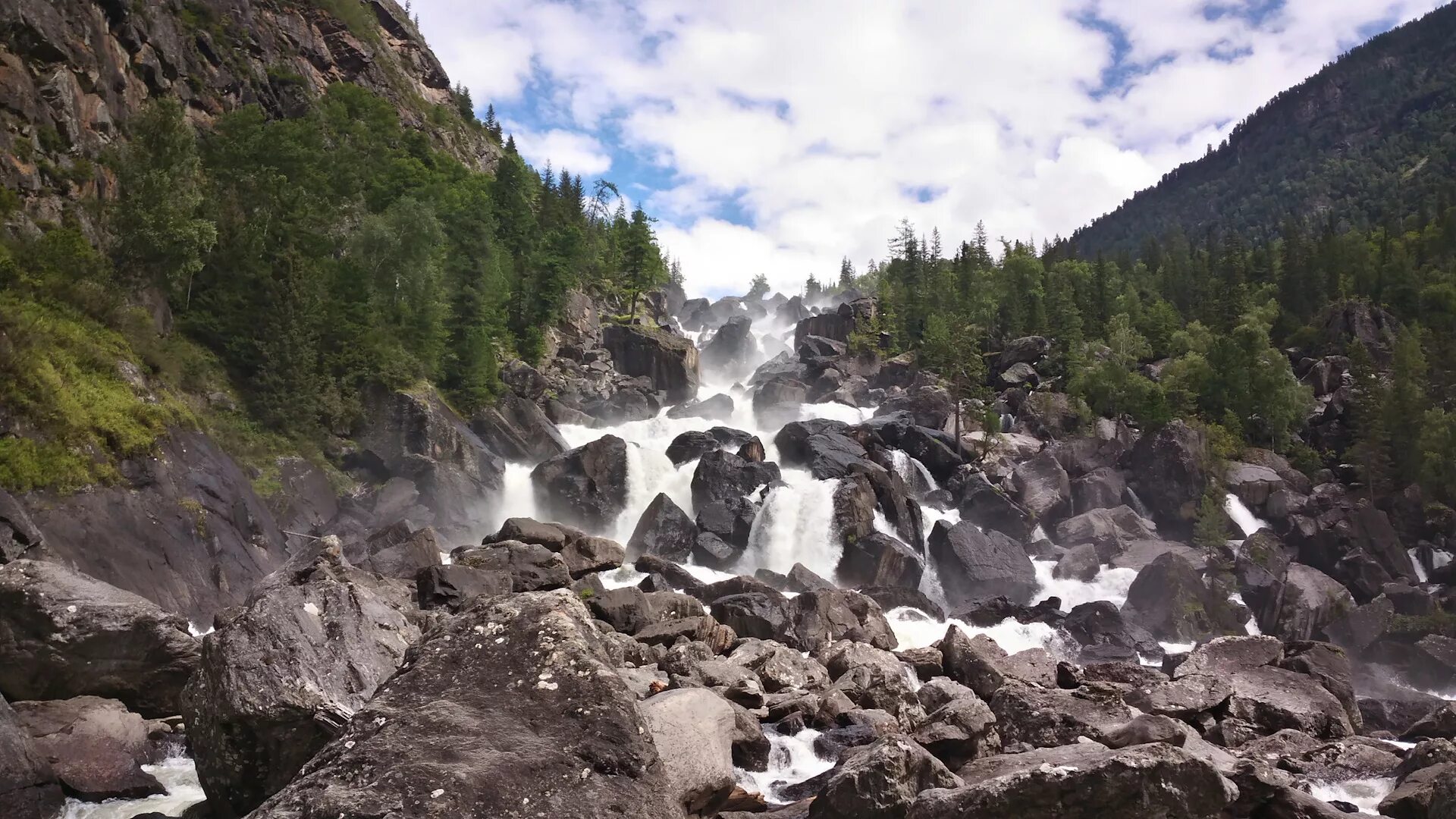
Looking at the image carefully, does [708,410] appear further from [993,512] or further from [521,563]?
[521,563]

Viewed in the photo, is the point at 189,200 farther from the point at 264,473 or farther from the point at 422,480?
the point at 422,480

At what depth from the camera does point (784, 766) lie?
1556 centimetres

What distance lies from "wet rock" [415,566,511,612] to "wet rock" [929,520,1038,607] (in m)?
25.3

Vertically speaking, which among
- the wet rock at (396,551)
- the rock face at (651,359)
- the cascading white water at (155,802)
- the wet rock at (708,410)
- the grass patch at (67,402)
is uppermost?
the rock face at (651,359)

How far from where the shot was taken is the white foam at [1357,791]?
47.3 ft

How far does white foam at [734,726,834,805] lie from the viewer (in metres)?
13.9

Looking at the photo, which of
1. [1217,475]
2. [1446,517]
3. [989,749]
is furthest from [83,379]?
[1446,517]

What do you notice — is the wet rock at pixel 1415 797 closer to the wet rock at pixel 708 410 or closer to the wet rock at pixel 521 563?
the wet rock at pixel 521 563

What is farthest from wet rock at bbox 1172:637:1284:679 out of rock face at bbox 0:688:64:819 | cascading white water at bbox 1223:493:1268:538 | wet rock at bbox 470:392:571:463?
wet rock at bbox 470:392:571:463

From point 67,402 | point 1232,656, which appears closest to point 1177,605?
point 1232,656

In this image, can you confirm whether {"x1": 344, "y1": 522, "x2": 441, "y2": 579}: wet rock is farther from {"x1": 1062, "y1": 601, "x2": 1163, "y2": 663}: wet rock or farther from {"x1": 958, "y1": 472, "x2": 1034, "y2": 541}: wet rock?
{"x1": 958, "y1": 472, "x2": 1034, "y2": 541}: wet rock

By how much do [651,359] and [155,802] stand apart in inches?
2545

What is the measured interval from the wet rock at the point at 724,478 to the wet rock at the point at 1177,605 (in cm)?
2023

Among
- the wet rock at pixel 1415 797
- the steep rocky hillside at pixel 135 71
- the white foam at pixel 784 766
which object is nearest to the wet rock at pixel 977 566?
the white foam at pixel 784 766
